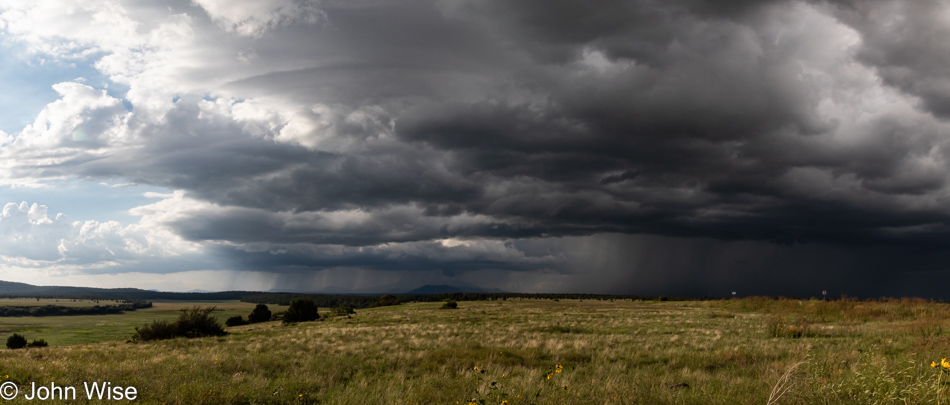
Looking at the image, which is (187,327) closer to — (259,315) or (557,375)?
(557,375)

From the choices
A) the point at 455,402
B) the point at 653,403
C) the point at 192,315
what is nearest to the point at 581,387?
the point at 653,403

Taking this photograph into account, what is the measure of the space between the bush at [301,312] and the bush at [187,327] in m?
22.9

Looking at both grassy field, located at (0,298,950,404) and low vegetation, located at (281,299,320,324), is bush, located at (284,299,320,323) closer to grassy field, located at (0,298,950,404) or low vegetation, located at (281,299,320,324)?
low vegetation, located at (281,299,320,324)

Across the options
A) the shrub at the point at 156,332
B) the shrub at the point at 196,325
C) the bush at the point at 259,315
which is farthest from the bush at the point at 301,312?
the shrub at the point at 156,332

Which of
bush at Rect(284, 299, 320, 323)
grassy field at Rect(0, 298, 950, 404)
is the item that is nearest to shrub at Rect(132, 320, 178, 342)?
grassy field at Rect(0, 298, 950, 404)

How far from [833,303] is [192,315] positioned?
5317cm

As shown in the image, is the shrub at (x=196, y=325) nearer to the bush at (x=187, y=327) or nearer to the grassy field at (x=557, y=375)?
the bush at (x=187, y=327)

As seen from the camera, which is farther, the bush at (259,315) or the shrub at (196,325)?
the bush at (259,315)

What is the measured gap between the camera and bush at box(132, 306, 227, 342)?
123 ft

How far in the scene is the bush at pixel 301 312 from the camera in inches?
2557

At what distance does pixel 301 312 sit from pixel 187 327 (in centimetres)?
2704

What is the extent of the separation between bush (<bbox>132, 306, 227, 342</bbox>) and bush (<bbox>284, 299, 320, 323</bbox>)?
2287 cm

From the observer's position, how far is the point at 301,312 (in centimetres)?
6638

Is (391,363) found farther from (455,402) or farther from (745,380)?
(745,380)
